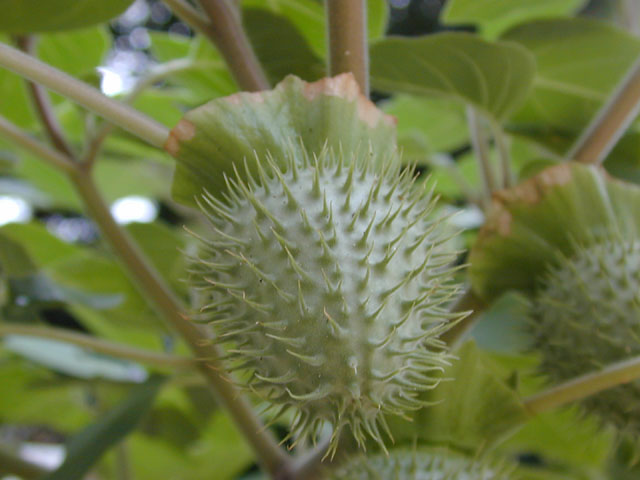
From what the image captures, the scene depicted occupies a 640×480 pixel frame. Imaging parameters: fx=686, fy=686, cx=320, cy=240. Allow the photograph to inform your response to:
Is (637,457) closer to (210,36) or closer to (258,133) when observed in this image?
(258,133)

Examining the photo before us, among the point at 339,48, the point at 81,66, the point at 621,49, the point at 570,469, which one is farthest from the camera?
the point at 570,469

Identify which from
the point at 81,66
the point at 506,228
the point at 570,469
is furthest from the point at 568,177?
the point at 570,469

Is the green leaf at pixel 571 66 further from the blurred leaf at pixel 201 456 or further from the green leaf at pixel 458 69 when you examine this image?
the blurred leaf at pixel 201 456

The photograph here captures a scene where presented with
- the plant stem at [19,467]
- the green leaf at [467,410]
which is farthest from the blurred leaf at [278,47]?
the plant stem at [19,467]

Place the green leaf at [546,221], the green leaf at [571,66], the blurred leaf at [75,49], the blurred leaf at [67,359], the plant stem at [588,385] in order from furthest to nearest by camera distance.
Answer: the blurred leaf at [67,359], the blurred leaf at [75,49], the green leaf at [571,66], the green leaf at [546,221], the plant stem at [588,385]

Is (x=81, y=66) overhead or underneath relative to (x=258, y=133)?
overhead

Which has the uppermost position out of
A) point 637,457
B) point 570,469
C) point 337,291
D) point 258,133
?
point 258,133
